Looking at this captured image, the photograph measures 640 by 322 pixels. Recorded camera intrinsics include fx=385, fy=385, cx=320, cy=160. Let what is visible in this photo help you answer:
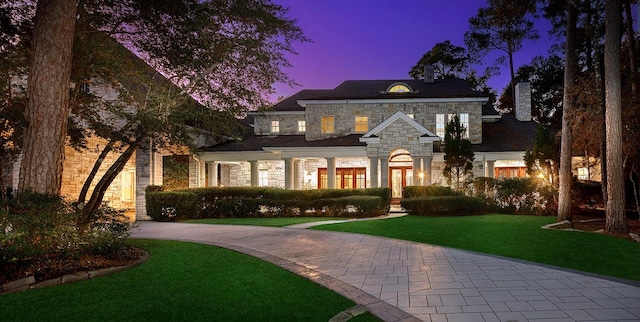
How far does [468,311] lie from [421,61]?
42101 mm

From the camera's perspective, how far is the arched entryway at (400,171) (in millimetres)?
23844

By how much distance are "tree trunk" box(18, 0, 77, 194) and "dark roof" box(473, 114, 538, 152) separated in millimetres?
20142

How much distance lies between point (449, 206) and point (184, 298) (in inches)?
557

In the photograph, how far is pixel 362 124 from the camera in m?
24.2

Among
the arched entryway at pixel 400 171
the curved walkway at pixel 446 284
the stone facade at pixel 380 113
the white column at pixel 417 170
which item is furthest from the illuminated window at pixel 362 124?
the curved walkway at pixel 446 284

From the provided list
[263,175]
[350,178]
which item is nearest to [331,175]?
[350,178]

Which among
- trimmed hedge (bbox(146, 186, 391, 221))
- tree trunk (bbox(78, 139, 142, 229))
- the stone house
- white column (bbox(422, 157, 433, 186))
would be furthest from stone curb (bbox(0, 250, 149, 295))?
white column (bbox(422, 157, 433, 186))

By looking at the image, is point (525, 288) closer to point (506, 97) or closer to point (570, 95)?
point (570, 95)

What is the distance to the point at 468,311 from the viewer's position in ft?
15.8

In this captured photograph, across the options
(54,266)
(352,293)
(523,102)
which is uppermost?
(523,102)

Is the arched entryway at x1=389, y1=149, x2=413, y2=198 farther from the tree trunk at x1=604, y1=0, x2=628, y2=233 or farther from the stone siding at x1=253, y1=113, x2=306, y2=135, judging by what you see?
the tree trunk at x1=604, y1=0, x2=628, y2=233

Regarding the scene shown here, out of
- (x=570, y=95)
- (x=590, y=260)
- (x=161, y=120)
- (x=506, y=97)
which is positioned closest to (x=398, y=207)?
(x=570, y=95)

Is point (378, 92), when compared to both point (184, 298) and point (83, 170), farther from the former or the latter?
point (184, 298)

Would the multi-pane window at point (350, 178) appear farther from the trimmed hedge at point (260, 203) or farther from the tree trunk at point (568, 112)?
the tree trunk at point (568, 112)
